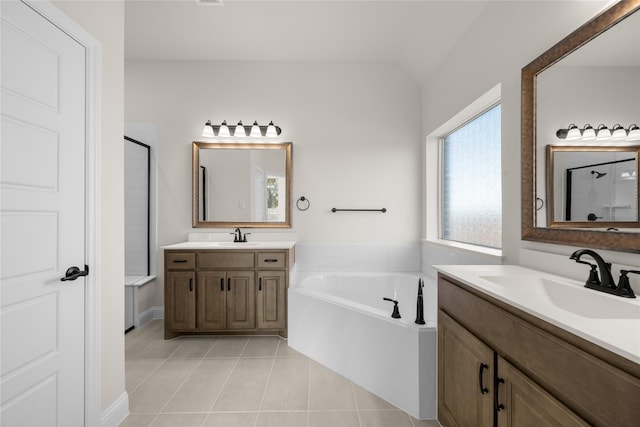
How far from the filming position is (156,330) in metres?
3.12

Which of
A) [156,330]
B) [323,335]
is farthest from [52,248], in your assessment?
[156,330]

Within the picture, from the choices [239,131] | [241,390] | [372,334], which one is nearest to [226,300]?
[241,390]

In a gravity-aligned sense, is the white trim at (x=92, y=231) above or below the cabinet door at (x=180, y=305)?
above

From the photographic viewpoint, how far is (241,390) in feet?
6.77

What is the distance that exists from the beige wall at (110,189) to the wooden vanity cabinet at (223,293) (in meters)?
1.11

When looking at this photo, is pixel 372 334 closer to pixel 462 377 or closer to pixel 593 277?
pixel 462 377

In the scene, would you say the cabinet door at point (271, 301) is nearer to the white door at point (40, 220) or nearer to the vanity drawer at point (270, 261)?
the vanity drawer at point (270, 261)

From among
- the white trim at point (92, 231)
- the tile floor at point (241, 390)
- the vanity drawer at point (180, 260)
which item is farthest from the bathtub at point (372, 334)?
the white trim at point (92, 231)

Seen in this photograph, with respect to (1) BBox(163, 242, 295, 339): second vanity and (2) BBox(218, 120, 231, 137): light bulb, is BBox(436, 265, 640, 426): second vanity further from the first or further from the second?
(2) BBox(218, 120, 231, 137): light bulb

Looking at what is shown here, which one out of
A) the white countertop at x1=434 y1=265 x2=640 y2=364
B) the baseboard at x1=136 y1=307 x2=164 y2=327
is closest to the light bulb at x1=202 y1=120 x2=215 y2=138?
the baseboard at x1=136 y1=307 x2=164 y2=327

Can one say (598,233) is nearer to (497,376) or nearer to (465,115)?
(497,376)

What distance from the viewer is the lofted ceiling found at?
99.3 inches

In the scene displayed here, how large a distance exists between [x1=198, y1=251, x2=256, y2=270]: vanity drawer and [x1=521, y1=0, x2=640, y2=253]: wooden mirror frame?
215 centimetres

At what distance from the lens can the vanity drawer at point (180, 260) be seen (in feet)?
9.46
